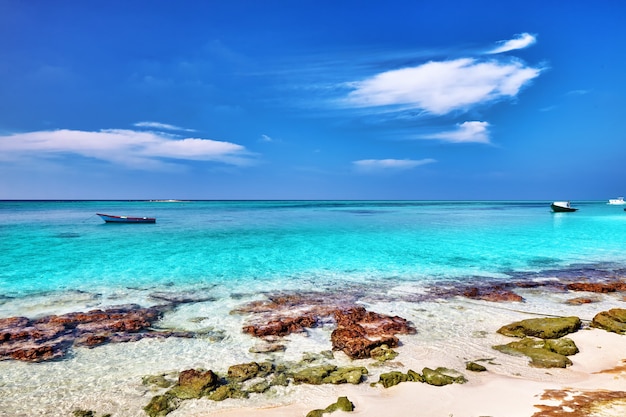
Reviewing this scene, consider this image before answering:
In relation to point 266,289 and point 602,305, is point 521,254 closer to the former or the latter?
point 602,305

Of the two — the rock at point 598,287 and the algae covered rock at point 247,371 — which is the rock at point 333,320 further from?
the rock at point 598,287

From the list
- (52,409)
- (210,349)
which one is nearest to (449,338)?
(210,349)

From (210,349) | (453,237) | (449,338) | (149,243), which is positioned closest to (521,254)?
(453,237)

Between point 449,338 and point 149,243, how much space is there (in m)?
24.2

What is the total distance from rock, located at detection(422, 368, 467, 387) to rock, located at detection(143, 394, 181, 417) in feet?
14.2

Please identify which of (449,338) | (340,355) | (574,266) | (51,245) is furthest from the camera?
(51,245)

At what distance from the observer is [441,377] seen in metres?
6.79

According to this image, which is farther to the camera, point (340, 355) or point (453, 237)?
point (453, 237)

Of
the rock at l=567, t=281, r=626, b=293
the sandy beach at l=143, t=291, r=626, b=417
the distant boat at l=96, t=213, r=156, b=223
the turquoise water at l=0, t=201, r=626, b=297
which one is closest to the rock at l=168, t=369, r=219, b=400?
the sandy beach at l=143, t=291, r=626, b=417

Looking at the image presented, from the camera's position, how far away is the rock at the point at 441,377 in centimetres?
664

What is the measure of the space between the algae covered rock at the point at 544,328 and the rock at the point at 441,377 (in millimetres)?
2873

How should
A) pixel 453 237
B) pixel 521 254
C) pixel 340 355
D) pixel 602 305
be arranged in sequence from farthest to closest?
pixel 453 237, pixel 521 254, pixel 602 305, pixel 340 355

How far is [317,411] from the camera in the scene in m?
5.72

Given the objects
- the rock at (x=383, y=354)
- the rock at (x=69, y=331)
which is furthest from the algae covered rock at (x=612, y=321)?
the rock at (x=69, y=331)
